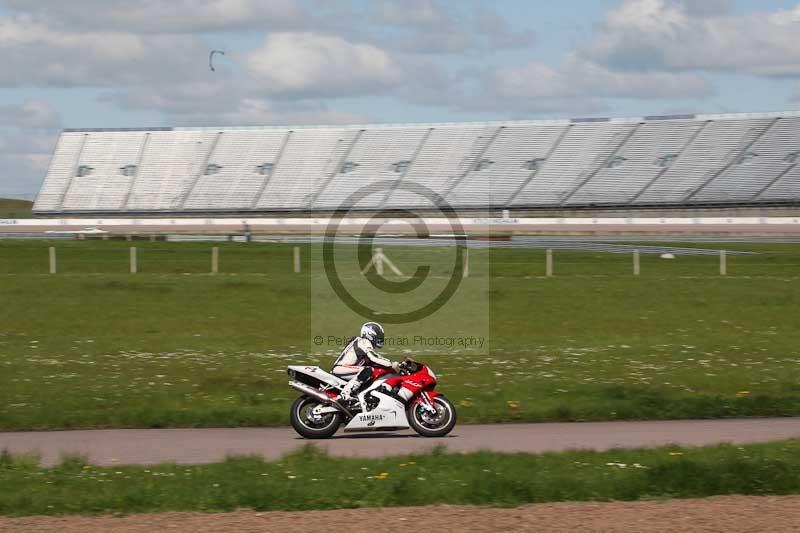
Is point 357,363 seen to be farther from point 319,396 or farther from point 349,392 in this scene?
point 319,396

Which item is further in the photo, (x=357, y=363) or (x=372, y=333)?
(x=357, y=363)

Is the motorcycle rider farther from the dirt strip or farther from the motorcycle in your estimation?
the dirt strip

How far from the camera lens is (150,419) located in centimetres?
1428

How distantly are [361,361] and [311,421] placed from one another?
99 centimetres

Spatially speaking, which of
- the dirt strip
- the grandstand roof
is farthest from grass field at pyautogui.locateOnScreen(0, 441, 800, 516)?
the grandstand roof

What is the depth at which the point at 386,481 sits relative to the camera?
10125 millimetres

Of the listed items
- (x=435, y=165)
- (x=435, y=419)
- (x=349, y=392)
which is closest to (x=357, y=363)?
(x=349, y=392)

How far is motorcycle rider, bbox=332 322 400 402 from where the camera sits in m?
13.2

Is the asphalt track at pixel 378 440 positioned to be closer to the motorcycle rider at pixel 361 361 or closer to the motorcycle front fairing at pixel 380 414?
the motorcycle front fairing at pixel 380 414

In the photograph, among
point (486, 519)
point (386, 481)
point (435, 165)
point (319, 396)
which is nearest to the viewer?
point (486, 519)

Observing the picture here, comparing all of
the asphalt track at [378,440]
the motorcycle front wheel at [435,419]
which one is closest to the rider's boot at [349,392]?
the asphalt track at [378,440]

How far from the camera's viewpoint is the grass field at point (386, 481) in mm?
9555

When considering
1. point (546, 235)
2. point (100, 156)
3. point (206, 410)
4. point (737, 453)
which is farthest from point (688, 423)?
point (100, 156)

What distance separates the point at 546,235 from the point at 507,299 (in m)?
37.9
